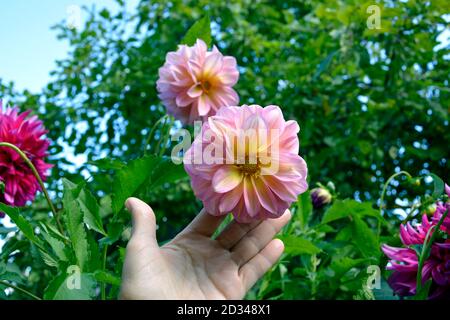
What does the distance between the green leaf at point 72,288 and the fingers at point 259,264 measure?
28 cm

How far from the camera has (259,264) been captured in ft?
2.87

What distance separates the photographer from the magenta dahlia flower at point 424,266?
0.72 metres

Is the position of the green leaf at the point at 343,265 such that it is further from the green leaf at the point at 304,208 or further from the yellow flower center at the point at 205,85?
the yellow flower center at the point at 205,85

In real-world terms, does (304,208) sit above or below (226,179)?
below

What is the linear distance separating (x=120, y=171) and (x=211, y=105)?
430 mm

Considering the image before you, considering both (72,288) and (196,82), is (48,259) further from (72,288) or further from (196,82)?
(196,82)

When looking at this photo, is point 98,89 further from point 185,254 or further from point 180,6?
point 185,254

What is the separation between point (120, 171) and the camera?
2.95 ft

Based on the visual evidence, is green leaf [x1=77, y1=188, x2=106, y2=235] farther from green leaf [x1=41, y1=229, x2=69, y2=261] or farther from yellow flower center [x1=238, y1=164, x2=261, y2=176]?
yellow flower center [x1=238, y1=164, x2=261, y2=176]

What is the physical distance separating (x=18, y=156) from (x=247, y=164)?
0.63 meters

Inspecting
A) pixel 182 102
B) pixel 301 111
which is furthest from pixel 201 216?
pixel 301 111

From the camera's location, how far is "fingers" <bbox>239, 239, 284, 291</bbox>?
86 centimetres

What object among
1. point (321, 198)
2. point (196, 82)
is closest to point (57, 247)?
point (196, 82)

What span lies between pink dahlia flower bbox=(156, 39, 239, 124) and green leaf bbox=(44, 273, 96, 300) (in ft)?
2.10
